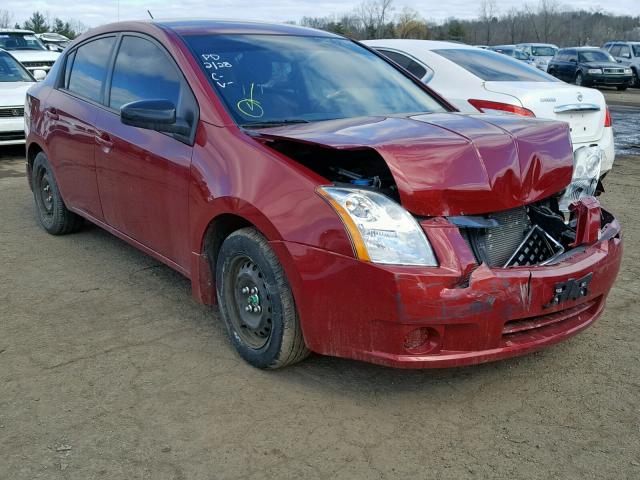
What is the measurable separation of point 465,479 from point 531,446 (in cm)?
37

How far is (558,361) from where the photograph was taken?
3.62 metres

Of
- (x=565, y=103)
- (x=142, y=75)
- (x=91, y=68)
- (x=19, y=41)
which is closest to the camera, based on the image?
(x=142, y=75)

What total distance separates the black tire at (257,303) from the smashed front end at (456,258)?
0.12m

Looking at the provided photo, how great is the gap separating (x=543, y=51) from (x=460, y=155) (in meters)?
33.2

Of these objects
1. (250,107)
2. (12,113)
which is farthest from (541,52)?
(250,107)

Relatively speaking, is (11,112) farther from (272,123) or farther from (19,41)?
(19,41)

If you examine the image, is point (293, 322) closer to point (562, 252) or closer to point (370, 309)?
point (370, 309)

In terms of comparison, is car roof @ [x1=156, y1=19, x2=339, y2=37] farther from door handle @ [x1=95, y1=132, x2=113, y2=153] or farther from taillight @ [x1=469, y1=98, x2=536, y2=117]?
taillight @ [x1=469, y1=98, x2=536, y2=117]

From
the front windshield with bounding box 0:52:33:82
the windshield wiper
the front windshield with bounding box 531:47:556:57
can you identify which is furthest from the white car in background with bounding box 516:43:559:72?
the windshield wiper

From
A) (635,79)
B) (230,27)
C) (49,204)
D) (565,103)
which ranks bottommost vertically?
(635,79)

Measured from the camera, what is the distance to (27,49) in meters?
17.8

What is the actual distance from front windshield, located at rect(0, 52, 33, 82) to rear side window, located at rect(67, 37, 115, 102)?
6.12 m

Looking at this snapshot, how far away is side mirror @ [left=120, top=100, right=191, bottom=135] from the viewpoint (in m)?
3.67

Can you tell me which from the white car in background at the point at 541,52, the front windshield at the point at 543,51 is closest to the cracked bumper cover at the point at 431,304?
the white car in background at the point at 541,52
